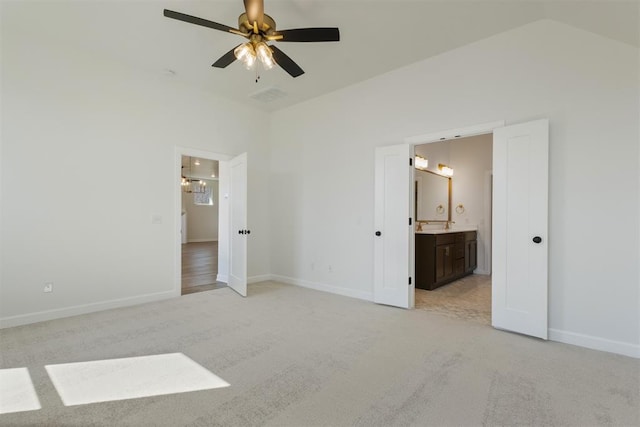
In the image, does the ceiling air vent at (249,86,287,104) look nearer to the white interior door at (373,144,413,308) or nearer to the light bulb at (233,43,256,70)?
the white interior door at (373,144,413,308)

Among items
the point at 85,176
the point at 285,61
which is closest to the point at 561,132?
the point at 285,61

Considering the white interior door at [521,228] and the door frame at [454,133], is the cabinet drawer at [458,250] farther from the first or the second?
the white interior door at [521,228]

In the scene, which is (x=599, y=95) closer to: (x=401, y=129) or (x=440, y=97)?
(x=440, y=97)

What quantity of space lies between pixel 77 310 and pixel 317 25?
422cm

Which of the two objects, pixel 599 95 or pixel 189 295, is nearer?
pixel 599 95

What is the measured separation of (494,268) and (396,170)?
161 centimetres

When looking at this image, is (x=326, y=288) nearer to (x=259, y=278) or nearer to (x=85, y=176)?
(x=259, y=278)

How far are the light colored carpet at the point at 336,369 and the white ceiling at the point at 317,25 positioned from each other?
2.74 m

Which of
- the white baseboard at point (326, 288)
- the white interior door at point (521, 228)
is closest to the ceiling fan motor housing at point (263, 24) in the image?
the white interior door at point (521, 228)

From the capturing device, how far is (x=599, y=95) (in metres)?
2.74

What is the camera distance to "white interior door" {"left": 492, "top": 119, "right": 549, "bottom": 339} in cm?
292

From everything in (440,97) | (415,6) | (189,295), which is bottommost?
(189,295)

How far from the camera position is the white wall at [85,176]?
3.27 m

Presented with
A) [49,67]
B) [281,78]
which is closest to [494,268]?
[281,78]
